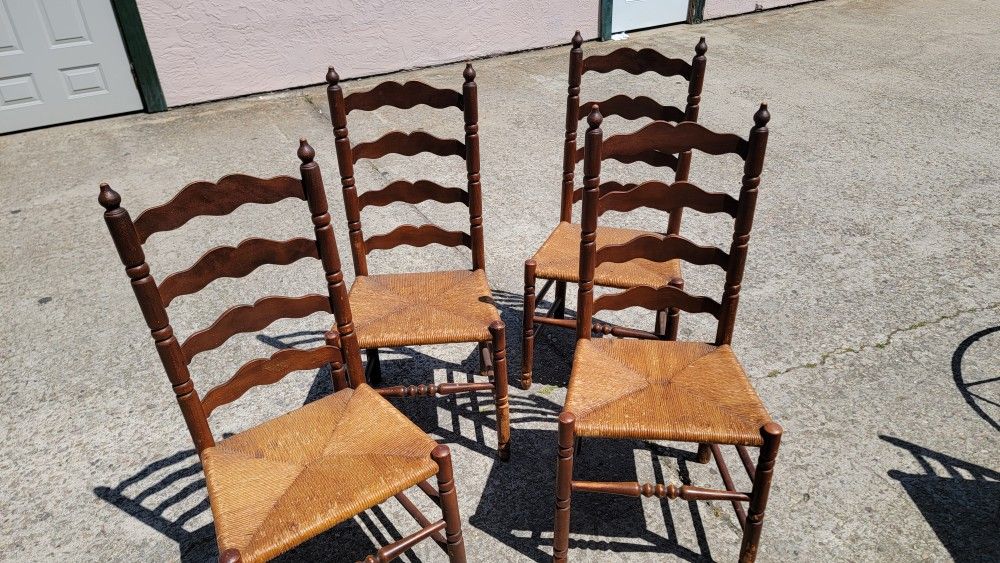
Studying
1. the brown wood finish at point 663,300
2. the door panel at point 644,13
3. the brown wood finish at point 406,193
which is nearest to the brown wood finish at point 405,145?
the brown wood finish at point 406,193

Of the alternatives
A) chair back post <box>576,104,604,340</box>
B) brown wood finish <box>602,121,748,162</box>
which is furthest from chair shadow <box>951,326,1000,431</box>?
chair back post <box>576,104,604,340</box>

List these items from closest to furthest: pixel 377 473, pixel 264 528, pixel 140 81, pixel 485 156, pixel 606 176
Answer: pixel 264 528 → pixel 377 473 → pixel 606 176 → pixel 485 156 → pixel 140 81

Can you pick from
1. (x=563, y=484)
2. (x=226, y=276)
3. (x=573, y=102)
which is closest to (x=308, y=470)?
(x=226, y=276)

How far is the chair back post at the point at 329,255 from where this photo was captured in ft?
6.20

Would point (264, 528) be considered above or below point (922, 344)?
above

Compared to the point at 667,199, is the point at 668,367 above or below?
below

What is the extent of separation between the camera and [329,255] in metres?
2.01

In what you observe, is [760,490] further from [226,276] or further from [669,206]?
Result: [226,276]

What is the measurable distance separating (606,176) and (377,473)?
125 inches

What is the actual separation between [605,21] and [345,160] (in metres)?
5.39

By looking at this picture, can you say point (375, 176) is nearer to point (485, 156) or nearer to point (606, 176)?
point (485, 156)

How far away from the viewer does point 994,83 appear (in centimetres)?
597

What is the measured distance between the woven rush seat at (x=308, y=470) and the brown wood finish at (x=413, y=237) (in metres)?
0.75

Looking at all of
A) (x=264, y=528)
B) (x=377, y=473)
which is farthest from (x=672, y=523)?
(x=264, y=528)
